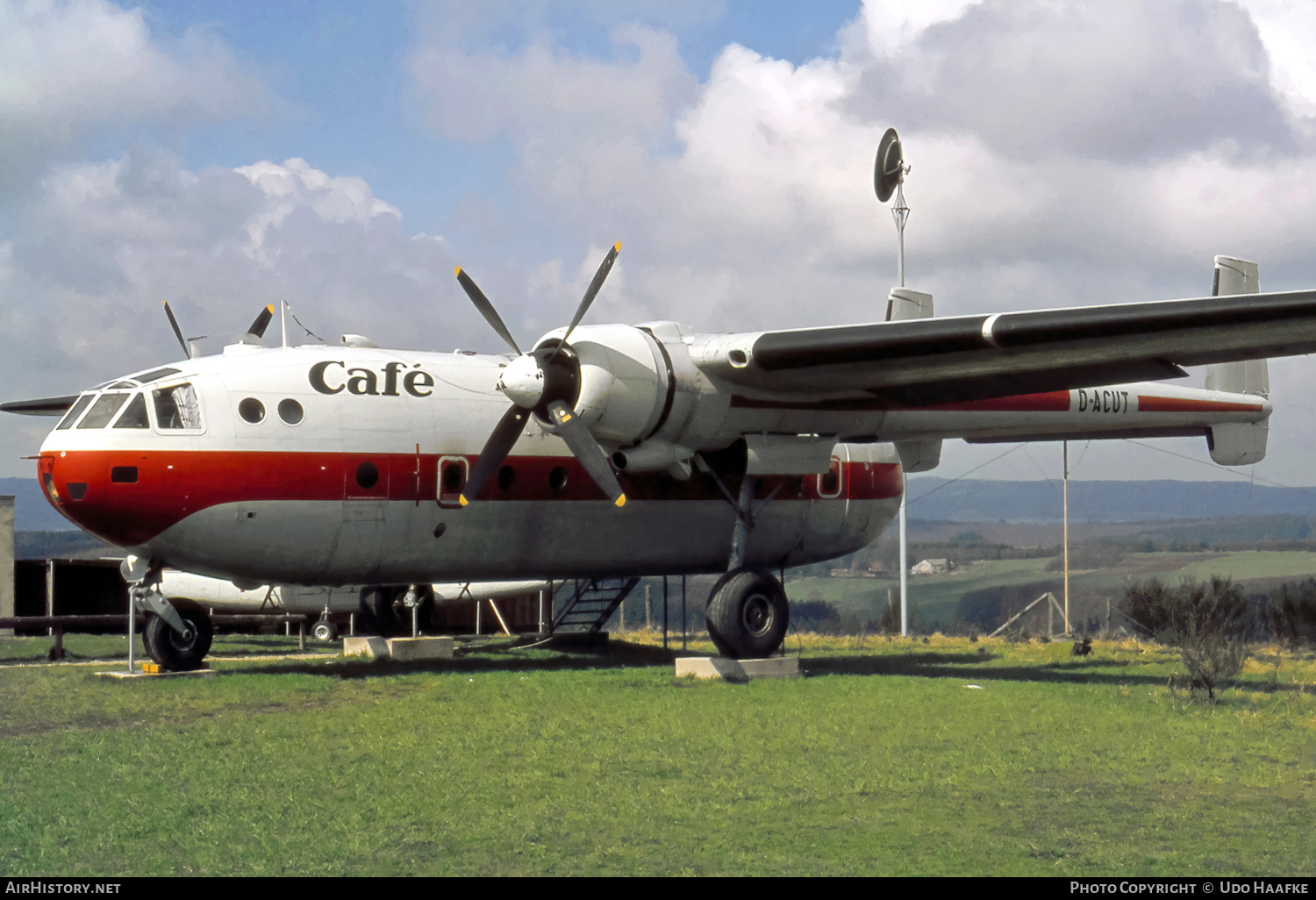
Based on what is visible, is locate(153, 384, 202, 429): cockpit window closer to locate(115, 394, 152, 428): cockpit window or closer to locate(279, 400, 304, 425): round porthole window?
locate(115, 394, 152, 428): cockpit window

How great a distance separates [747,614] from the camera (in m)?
18.5

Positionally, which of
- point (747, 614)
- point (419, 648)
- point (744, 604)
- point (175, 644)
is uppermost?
point (744, 604)

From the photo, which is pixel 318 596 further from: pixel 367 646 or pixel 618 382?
pixel 618 382

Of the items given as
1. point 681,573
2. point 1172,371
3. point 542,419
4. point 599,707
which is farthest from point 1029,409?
point 599,707

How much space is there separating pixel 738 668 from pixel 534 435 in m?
4.99

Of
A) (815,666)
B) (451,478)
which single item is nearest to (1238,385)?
(815,666)

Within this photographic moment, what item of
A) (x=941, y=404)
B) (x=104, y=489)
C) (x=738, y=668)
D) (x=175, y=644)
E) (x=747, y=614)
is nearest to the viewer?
(x=104, y=489)

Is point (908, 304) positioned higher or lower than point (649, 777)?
higher

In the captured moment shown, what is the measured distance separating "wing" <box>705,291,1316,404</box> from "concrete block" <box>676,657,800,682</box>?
423 cm

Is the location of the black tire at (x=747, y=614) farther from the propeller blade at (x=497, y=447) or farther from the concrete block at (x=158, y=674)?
the concrete block at (x=158, y=674)

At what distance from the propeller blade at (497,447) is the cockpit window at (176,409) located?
403 centimetres

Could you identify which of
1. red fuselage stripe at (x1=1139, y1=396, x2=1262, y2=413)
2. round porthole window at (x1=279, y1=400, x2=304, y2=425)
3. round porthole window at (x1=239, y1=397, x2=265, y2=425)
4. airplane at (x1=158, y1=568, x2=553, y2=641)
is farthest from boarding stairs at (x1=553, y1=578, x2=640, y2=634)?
red fuselage stripe at (x1=1139, y1=396, x2=1262, y2=413)

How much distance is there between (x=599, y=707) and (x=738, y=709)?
68.1 inches

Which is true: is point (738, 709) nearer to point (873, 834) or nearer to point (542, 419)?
point (542, 419)
